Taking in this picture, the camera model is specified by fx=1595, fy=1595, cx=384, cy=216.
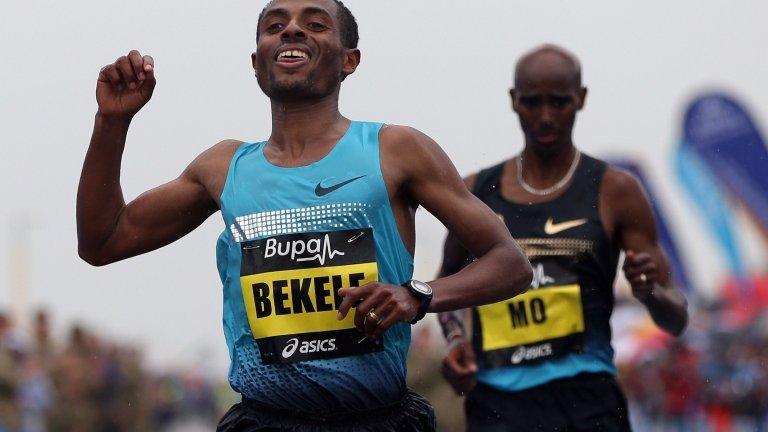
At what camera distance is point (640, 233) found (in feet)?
21.2

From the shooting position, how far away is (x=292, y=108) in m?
4.59

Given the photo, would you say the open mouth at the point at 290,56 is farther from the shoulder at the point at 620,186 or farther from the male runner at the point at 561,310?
the shoulder at the point at 620,186

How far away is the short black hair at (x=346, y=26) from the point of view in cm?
464

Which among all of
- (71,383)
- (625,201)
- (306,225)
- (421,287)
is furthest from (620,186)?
→ (71,383)

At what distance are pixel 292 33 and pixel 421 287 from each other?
0.89 meters

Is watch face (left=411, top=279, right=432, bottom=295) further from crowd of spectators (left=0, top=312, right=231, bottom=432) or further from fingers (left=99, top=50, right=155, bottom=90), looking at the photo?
crowd of spectators (left=0, top=312, right=231, bottom=432)

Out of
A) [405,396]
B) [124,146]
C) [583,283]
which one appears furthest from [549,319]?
[124,146]

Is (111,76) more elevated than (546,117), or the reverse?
(111,76)

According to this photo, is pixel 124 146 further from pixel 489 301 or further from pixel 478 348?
pixel 478 348

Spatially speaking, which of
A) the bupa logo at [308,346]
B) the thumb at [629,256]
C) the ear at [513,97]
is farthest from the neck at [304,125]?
the ear at [513,97]

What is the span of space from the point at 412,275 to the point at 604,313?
200 cm

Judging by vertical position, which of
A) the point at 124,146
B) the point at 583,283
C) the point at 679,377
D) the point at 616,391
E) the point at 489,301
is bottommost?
the point at 679,377

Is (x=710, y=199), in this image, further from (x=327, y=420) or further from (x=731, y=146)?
(x=327, y=420)

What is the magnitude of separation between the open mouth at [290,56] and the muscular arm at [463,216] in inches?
12.9
